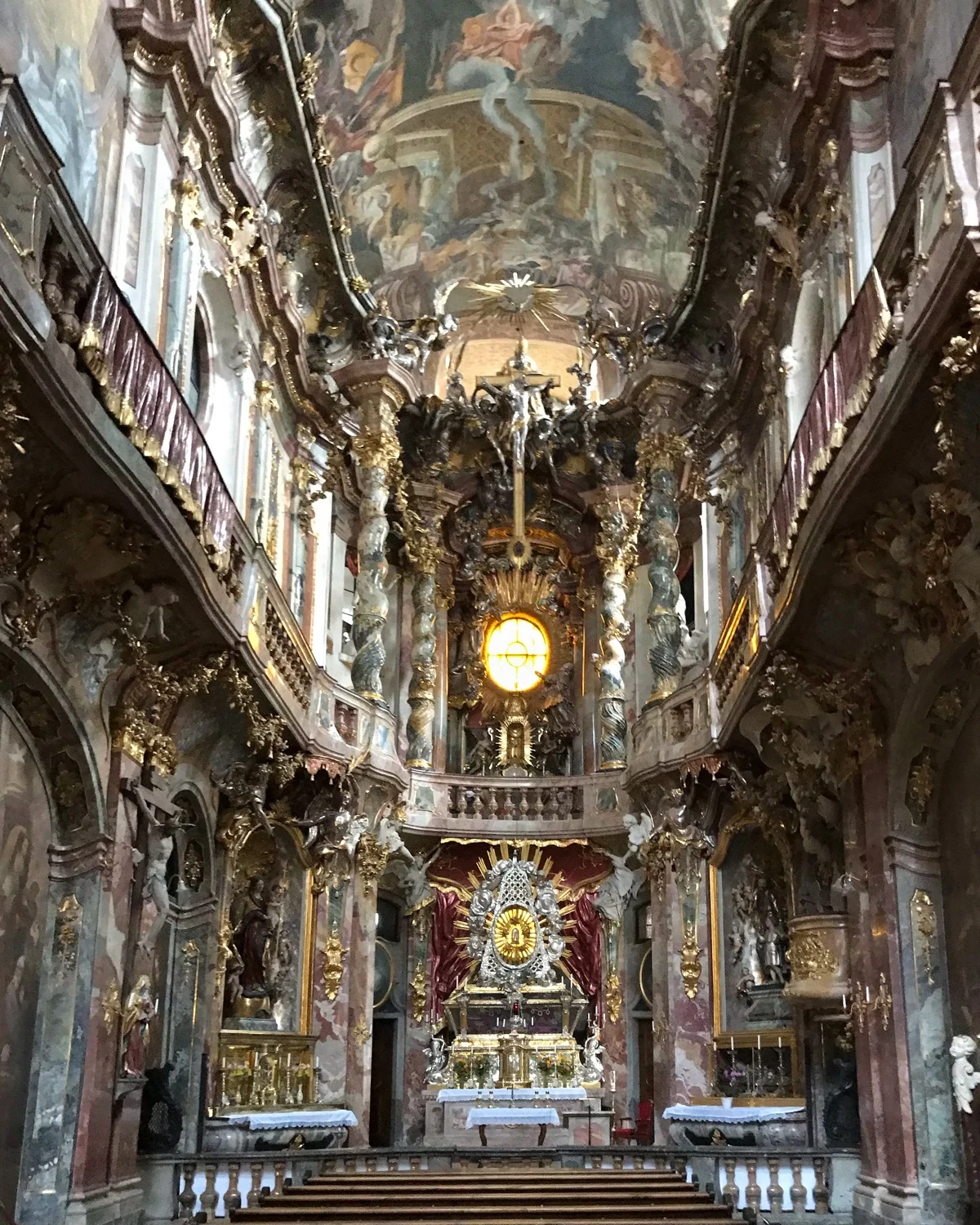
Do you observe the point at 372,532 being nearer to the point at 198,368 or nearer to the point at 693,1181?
the point at 198,368

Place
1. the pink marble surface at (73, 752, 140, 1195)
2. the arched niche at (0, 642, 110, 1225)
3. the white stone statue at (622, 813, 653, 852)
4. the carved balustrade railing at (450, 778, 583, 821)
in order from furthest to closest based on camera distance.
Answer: the carved balustrade railing at (450, 778, 583, 821)
the white stone statue at (622, 813, 653, 852)
the pink marble surface at (73, 752, 140, 1195)
the arched niche at (0, 642, 110, 1225)

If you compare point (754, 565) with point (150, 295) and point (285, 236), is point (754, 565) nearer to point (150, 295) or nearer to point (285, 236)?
point (150, 295)

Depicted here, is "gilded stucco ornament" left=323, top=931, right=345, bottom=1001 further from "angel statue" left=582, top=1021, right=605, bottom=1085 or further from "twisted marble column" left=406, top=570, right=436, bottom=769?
"angel statue" left=582, top=1021, right=605, bottom=1085

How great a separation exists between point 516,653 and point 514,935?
18.6 feet

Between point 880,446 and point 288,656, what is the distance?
30.5ft

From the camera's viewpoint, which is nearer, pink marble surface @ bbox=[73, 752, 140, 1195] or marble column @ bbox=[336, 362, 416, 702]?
pink marble surface @ bbox=[73, 752, 140, 1195]

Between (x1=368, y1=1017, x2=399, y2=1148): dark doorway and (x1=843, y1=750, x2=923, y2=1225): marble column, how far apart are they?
10958 millimetres

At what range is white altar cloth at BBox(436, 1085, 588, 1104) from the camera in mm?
20203

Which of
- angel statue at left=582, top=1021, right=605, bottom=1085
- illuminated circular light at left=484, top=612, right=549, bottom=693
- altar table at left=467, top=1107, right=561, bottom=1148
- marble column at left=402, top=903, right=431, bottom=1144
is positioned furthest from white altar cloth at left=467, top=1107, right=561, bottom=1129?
illuminated circular light at left=484, top=612, right=549, bottom=693

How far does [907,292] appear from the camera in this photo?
30.2 ft

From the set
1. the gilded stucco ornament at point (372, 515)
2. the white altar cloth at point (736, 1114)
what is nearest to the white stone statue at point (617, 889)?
the gilded stucco ornament at point (372, 515)

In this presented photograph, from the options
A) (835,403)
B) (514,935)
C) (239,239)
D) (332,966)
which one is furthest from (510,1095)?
(835,403)

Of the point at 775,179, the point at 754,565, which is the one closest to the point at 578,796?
the point at 754,565

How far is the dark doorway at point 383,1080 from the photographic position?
21.7 meters
